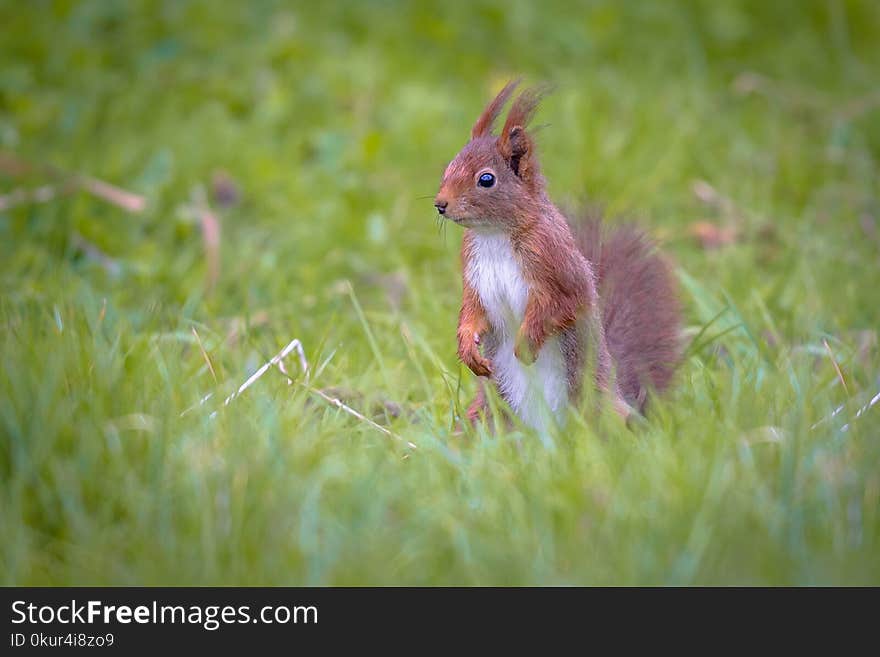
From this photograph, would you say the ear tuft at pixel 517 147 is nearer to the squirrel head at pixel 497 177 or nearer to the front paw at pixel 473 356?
the squirrel head at pixel 497 177

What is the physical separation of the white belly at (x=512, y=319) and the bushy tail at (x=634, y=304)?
260 millimetres

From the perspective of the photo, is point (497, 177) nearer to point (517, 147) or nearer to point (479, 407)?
point (517, 147)

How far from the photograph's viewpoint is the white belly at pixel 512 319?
2.72m

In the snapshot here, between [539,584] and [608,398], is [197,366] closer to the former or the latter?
[608,398]

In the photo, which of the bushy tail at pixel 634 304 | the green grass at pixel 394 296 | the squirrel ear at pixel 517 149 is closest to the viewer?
the green grass at pixel 394 296

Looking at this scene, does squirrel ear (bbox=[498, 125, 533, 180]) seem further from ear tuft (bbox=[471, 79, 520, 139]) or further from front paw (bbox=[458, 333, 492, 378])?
front paw (bbox=[458, 333, 492, 378])

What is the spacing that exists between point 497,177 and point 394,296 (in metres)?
1.46

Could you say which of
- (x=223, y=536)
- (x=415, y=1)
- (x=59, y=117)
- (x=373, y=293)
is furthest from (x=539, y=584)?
(x=415, y=1)

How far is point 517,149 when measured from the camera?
2.78 m

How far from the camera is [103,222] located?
4480 mm

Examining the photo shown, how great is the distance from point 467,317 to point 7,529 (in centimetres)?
118

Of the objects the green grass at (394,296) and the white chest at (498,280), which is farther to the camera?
the white chest at (498,280)

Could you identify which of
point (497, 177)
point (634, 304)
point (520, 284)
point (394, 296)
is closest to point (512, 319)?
point (520, 284)

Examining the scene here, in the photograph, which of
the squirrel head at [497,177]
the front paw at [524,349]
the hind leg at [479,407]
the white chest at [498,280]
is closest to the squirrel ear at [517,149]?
the squirrel head at [497,177]
